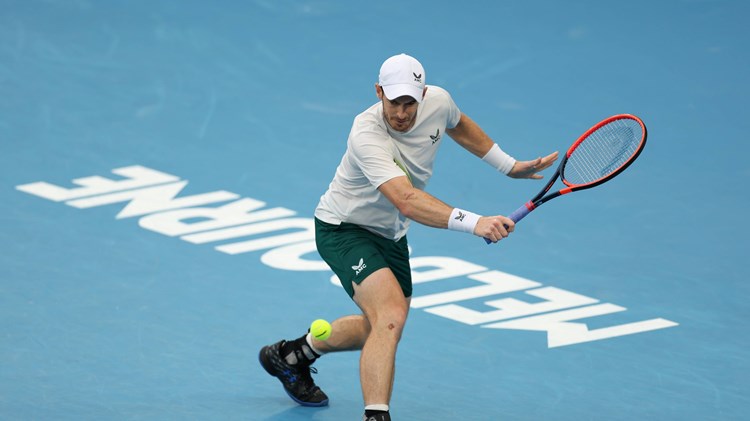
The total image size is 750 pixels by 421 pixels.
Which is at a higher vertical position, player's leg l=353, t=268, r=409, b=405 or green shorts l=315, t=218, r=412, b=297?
green shorts l=315, t=218, r=412, b=297

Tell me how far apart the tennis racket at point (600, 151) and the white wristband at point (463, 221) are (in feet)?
2.03

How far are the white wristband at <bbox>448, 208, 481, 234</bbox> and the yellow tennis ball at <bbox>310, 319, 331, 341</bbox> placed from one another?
1.05 meters

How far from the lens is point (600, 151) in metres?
7.66

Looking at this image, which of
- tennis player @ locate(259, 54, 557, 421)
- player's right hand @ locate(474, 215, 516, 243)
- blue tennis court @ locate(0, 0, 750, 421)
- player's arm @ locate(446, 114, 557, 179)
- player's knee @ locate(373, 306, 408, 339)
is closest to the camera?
player's right hand @ locate(474, 215, 516, 243)

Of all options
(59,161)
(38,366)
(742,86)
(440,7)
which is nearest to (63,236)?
(59,161)

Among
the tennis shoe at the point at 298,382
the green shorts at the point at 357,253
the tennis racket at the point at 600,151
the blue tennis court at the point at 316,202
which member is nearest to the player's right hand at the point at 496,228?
Answer: the tennis racket at the point at 600,151

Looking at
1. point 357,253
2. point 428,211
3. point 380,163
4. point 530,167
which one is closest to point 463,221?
point 428,211

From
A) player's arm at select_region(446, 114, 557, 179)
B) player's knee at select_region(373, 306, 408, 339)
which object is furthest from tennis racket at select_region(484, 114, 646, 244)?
player's knee at select_region(373, 306, 408, 339)

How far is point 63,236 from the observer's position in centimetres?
1011

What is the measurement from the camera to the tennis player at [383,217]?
22.9 feet

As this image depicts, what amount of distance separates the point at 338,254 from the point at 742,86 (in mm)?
6320

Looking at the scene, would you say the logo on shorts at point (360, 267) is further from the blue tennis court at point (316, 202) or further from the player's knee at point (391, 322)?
the blue tennis court at point (316, 202)

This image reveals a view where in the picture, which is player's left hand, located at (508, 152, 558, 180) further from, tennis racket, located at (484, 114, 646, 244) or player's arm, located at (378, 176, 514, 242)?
player's arm, located at (378, 176, 514, 242)

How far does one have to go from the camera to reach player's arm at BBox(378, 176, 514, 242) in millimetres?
6762
